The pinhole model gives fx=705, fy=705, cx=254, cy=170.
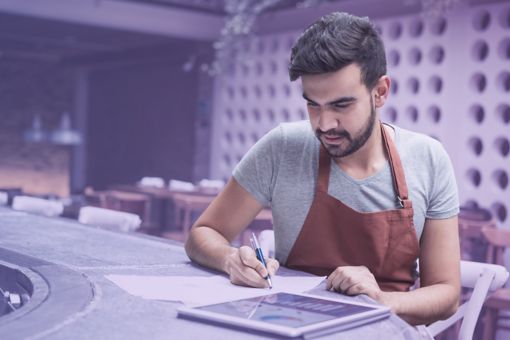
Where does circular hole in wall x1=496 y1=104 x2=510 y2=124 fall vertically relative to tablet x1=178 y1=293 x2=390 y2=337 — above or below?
above

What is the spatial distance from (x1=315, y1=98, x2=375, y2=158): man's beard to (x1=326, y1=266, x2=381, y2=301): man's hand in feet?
1.27

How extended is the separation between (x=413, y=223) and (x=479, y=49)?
4.77m

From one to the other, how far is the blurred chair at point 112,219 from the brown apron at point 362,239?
4.74ft

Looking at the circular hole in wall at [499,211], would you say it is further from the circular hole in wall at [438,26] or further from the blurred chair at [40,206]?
the blurred chair at [40,206]

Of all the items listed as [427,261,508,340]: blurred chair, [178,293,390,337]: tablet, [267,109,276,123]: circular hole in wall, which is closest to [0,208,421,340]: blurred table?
[178,293,390,337]: tablet

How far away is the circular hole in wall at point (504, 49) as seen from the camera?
5953mm

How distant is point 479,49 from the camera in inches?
247

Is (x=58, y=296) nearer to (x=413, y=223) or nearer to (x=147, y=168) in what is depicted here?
(x=413, y=223)

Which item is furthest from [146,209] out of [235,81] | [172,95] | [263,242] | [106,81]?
[106,81]

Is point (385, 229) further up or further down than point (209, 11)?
further down

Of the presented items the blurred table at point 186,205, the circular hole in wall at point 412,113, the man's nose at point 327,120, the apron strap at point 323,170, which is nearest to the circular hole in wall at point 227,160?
the blurred table at point 186,205

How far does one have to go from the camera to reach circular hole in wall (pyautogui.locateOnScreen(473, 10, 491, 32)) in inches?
242

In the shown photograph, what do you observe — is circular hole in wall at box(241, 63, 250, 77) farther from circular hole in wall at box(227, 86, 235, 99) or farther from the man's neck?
the man's neck

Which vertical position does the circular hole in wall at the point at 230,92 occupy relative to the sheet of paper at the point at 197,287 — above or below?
above
